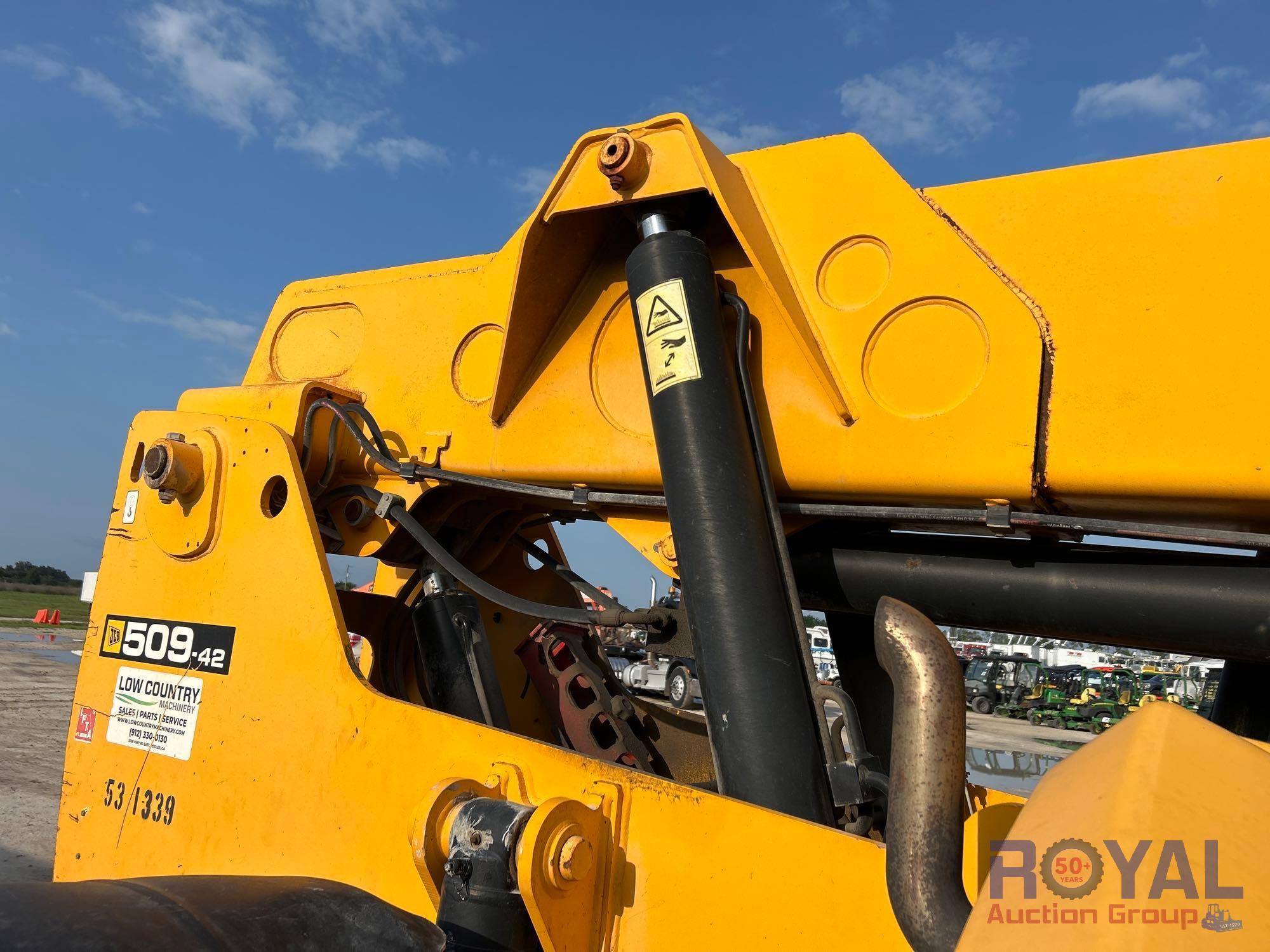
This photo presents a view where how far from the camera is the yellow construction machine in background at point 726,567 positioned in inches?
47.2

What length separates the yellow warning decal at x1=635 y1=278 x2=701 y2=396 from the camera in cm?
211

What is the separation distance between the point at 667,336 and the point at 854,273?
45cm

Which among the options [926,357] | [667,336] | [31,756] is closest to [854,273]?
[926,357]

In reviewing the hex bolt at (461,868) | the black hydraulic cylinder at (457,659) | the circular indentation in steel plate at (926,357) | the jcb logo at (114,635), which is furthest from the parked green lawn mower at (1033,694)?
the hex bolt at (461,868)

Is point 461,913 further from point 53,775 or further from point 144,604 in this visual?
point 53,775

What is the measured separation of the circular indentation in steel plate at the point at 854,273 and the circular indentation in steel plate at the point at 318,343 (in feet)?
5.35

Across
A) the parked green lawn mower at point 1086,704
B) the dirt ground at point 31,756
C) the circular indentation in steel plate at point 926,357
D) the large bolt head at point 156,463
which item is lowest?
→ the dirt ground at point 31,756

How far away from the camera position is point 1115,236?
1.82 meters

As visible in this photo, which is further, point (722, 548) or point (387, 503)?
point (387, 503)

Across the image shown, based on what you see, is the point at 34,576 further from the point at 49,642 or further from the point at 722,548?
the point at 722,548

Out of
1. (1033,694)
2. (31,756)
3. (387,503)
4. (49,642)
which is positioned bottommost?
(31,756)

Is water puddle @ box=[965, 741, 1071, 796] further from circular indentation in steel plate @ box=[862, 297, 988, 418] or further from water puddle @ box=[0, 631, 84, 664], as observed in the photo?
water puddle @ box=[0, 631, 84, 664]

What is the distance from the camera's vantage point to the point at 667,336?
2156 millimetres

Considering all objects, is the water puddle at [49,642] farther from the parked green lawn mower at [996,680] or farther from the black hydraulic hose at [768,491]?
the parked green lawn mower at [996,680]
